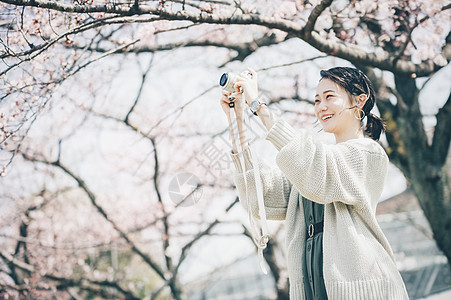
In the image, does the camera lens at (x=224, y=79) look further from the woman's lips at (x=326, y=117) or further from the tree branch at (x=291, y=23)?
the tree branch at (x=291, y=23)

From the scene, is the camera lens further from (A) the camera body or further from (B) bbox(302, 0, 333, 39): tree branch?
(B) bbox(302, 0, 333, 39): tree branch

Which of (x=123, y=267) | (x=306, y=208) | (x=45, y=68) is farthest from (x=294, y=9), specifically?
(x=123, y=267)

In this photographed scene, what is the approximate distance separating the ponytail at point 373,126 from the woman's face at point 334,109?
0.15 meters

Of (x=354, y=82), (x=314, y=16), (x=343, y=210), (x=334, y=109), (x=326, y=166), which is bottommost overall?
(x=343, y=210)

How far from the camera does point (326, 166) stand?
1.68m

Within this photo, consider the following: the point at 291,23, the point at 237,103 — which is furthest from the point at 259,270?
the point at 237,103

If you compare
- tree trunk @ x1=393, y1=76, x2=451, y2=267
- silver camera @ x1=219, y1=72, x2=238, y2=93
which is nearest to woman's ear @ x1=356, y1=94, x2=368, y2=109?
silver camera @ x1=219, y1=72, x2=238, y2=93

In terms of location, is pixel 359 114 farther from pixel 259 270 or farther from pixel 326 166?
pixel 259 270

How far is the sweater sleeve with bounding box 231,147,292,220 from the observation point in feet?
6.42

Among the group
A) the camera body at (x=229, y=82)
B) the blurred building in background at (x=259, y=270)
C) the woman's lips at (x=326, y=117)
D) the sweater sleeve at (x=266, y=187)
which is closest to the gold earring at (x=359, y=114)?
the woman's lips at (x=326, y=117)

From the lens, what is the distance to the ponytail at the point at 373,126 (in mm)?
2092

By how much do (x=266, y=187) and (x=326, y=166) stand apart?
0.40m

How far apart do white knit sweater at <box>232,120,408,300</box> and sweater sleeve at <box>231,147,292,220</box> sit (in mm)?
148

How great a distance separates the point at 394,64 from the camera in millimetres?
3270
